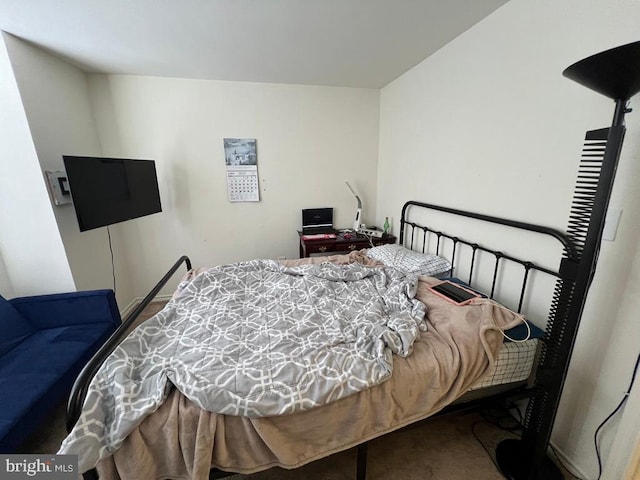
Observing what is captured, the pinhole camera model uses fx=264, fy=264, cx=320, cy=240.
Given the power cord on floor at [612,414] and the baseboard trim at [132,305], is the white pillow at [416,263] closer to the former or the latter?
the power cord on floor at [612,414]

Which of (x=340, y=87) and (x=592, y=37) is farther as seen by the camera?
(x=340, y=87)

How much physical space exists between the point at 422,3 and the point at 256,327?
199 centimetres

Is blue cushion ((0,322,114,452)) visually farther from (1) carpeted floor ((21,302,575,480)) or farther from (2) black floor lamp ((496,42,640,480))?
(2) black floor lamp ((496,42,640,480))

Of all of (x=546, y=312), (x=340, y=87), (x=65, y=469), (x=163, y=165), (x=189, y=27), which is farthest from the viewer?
(x=340, y=87)

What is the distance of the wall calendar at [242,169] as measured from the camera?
282 centimetres

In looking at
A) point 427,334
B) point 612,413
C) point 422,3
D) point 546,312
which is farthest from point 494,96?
point 612,413

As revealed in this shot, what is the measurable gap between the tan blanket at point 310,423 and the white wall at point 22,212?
6.35ft

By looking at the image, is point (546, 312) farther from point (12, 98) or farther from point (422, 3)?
point (12, 98)

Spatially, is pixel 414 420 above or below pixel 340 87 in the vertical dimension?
below

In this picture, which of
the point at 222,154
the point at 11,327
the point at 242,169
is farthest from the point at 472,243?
the point at 11,327

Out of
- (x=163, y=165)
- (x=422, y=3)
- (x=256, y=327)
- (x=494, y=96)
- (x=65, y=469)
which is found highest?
(x=422, y=3)

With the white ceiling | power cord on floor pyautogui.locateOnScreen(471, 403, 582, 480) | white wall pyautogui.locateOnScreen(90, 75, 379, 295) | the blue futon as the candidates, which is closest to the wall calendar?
white wall pyautogui.locateOnScreen(90, 75, 379, 295)

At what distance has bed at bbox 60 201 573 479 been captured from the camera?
0.86 meters

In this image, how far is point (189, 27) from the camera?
1.72m
